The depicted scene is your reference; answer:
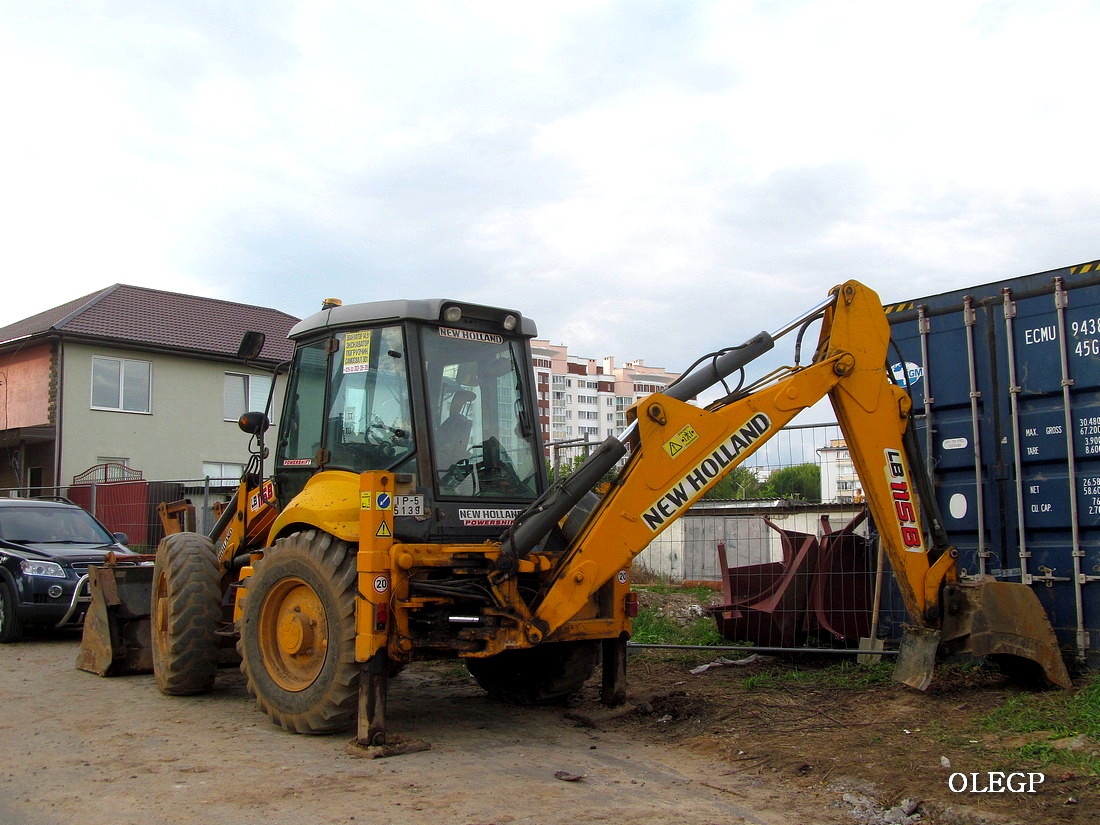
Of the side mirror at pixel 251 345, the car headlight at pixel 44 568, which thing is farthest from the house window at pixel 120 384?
the side mirror at pixel 251 345

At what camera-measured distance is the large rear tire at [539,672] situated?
6961mm

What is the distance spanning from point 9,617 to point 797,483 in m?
8.32

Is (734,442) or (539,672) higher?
(734,442)

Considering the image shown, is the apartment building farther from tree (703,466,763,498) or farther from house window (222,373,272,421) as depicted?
tree (703,466,763,498)

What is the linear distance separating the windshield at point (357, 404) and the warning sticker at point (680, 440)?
1.62 metres

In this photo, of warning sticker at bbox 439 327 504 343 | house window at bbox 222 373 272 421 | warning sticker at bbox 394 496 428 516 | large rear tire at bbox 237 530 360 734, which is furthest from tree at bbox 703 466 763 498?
house window at bbox 222 373 272 421

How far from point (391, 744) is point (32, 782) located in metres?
1.89

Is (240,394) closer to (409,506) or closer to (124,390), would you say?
(124,390)

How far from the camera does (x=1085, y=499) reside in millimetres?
6945

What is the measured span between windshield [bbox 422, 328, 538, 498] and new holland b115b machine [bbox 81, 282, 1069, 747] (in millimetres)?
15

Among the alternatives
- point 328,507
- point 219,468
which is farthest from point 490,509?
point 219,468

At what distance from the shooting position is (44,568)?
1054cm

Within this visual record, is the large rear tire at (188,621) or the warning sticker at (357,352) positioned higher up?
the warning sticker at (357,352)

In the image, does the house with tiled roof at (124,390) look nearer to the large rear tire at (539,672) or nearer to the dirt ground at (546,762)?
the dirt ground at (546,762)
